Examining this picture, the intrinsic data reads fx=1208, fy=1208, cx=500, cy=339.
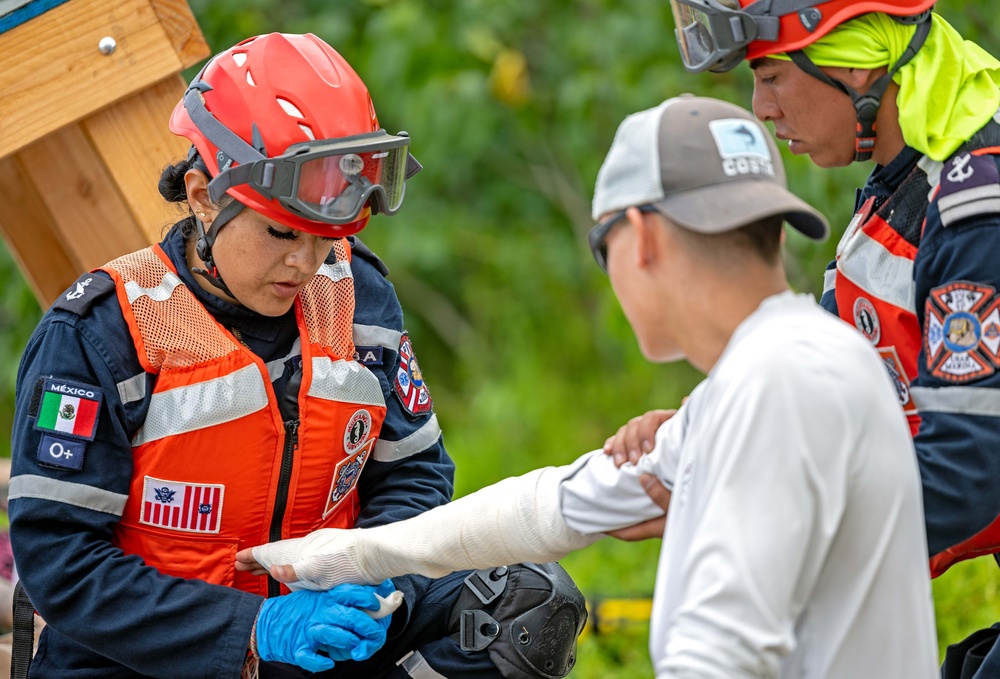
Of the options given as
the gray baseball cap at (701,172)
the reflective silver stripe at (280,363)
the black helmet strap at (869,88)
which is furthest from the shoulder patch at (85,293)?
the black helmet strap at (869,88)

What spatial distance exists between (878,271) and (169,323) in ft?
5.13

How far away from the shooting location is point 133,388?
262cm

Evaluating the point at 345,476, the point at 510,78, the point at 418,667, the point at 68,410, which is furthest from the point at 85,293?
the point at 510,78

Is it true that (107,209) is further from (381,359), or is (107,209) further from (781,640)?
(781,640)

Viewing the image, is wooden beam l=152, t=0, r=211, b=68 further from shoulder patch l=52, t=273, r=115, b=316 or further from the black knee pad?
the black knee pad

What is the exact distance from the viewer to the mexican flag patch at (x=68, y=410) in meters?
2.55

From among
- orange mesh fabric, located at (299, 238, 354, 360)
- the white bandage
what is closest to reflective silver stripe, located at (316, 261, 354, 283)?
orange mesh fabric, located at (299, 238, 354, 360)

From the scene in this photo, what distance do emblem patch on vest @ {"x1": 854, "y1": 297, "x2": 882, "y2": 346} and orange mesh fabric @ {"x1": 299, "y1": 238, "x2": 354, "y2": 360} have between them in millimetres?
1192

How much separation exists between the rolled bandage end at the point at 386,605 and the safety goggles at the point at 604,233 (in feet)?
3.29

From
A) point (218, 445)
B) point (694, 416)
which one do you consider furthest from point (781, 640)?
point (218, 445)

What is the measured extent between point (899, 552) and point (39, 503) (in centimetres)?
175

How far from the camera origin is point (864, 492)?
179 centimetres

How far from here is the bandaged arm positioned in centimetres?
233

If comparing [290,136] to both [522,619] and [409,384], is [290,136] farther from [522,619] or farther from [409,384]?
[522,619]
